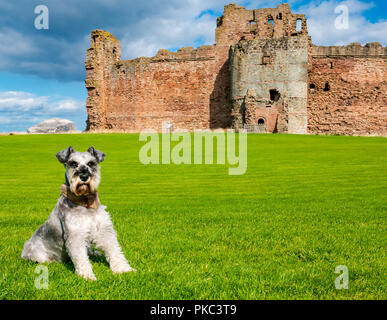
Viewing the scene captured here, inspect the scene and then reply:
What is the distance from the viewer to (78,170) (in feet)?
13.3

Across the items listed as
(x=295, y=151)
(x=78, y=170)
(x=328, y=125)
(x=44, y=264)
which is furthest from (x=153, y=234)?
(x=328, y=125)

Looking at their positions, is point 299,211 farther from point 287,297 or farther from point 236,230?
point 287,297

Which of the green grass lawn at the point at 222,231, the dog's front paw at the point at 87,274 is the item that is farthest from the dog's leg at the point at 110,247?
the dog's front paw at the point at 87,274

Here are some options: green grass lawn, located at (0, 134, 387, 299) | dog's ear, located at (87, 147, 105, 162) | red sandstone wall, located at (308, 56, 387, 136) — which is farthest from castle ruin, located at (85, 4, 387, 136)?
dog's ear, located at (87, 147, 105, 162)

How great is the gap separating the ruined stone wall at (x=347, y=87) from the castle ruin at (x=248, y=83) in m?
0.10

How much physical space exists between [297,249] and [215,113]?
119 ft

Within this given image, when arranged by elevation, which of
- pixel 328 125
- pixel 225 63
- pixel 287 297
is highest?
pixel 225 63

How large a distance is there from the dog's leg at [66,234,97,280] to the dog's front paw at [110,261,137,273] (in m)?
0.27

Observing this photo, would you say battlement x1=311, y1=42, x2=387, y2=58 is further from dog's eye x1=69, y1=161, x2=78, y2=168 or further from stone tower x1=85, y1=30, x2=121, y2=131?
dog's eye x1=69, y1=161, x2=78, y2=168

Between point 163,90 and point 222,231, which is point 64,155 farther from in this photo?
point 163,90

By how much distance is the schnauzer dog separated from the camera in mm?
4059

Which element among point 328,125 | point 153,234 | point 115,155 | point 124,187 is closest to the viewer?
point 153,234

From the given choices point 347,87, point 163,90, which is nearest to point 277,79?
point 347,87

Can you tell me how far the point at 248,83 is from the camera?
35.7 meters
